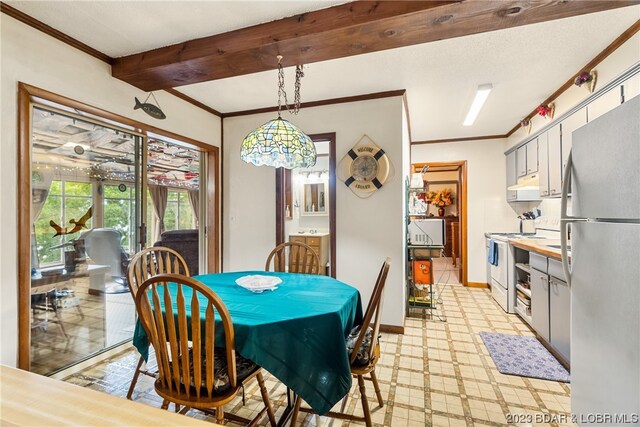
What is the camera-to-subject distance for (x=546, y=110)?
Answer: 11.0ft

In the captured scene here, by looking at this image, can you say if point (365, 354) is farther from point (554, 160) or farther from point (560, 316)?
point (554, 160)

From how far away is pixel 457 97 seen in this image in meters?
3.28

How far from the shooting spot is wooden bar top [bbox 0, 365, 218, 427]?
0.86 m

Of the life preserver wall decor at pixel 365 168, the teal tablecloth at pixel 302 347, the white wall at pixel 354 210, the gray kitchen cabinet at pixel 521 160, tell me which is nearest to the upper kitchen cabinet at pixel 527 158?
the gray kitchen cabinet at pixel 521 160

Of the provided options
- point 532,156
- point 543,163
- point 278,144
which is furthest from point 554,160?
point 278,144

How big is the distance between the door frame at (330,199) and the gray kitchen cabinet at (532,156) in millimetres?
2617

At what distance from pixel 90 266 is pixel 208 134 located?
76.8 inches

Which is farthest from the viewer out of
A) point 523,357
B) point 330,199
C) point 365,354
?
point 330,199

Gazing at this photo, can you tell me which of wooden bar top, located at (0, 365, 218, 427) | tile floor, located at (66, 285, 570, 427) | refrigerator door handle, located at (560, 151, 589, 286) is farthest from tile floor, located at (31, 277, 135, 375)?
refrigerator door handle, located at (560, 151, 589, 286)

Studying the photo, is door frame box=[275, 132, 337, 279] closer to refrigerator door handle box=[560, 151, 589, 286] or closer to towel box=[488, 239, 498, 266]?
refrigerator door handle box=[560, 151, 589, 286]

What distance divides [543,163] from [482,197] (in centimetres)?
146

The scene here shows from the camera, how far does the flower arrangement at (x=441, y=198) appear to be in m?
8.48

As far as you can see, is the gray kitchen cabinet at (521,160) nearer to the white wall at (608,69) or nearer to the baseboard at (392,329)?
the white wall at (608,69)

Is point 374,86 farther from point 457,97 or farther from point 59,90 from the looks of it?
point 59,90
